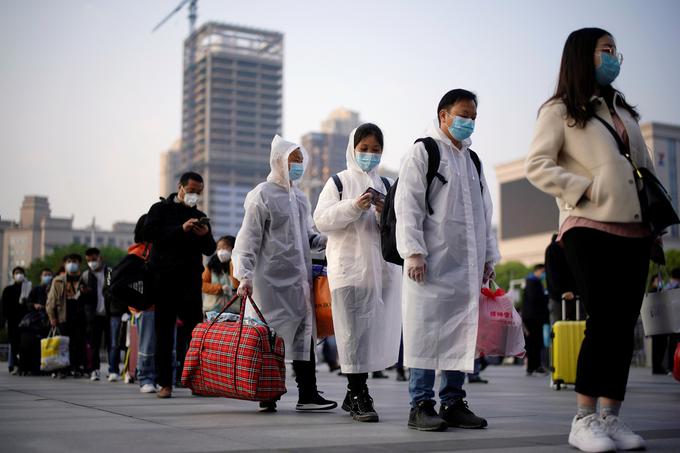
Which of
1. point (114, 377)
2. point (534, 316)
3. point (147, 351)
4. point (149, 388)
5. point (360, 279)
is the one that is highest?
point (360, 279)

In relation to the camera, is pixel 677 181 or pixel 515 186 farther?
pixel 515 186

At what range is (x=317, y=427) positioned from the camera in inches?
216

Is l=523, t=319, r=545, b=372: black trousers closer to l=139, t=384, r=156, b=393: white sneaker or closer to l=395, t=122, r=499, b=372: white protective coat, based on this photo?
l=139, t=384, r=156, b=393: white sneaker

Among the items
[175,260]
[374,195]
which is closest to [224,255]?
[175,260]

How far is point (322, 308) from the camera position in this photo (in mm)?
6828

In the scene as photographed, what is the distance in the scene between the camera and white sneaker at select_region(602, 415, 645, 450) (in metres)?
4.40

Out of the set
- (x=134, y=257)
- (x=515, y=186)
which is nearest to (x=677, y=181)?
(x=515, y=186)

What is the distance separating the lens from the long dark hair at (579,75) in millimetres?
4688

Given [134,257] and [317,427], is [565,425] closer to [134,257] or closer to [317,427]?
[317,427]

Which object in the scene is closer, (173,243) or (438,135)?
(438,135)

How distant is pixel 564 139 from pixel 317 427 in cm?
224

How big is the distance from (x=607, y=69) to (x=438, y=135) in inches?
49.9

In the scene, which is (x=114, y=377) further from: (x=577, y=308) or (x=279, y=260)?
(x=279, y=260)

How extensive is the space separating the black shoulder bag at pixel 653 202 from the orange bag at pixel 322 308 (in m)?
2.84
